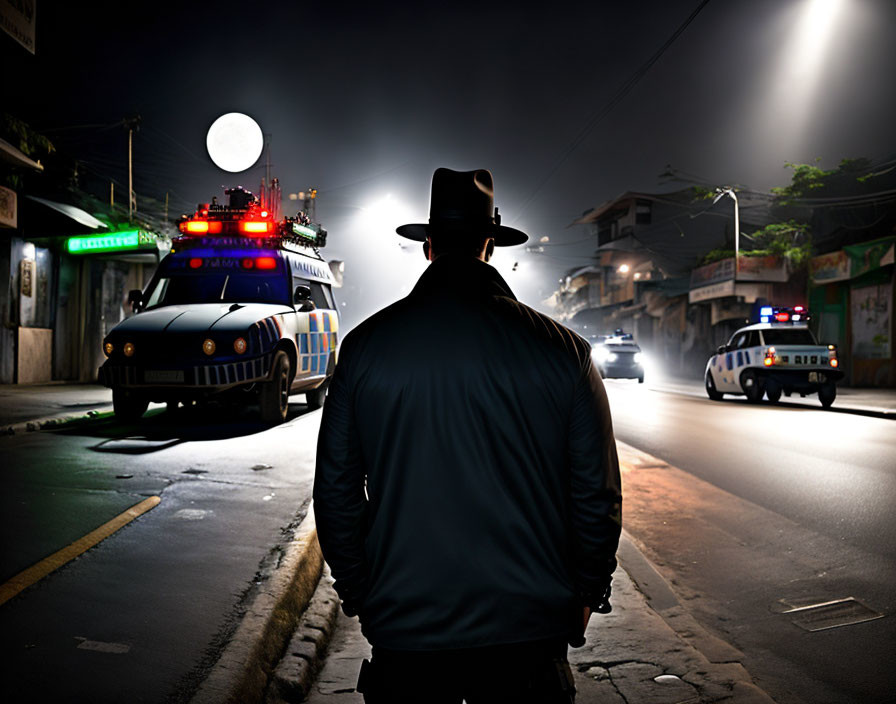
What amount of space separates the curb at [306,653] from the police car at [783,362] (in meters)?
14.9

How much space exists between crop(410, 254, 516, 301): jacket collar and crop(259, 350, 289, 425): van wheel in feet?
26.4

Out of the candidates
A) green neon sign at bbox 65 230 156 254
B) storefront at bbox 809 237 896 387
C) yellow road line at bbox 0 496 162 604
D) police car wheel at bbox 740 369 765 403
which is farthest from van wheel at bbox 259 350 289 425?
storefront at bbox 809 237 896 387

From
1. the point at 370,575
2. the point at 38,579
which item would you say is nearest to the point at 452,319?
the point at 370,575

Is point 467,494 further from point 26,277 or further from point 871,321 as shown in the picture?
point 871,321

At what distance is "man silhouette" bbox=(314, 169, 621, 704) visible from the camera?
5.05ft

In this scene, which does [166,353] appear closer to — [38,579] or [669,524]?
[38,579]

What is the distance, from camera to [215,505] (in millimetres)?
5469

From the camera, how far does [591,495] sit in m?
1.66

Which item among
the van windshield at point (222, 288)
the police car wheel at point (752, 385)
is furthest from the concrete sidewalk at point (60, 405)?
the van windshield at point (222, 288)

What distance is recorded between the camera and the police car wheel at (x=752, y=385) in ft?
55.5

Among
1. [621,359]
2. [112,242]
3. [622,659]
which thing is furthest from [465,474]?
[621,359]

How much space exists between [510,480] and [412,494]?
0.23m

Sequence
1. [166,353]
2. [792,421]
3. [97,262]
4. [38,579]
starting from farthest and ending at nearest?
[97,262], [792,421], [166,353], [38,579]

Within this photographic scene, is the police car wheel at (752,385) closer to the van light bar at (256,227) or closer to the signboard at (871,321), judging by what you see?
the signboard at (871,321)
